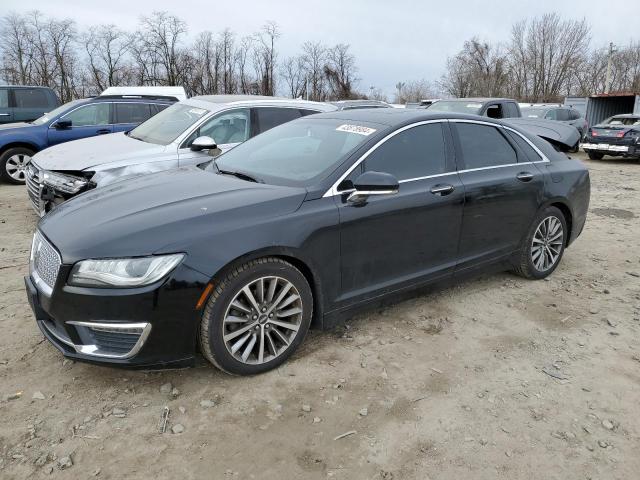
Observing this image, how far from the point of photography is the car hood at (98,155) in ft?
18.2

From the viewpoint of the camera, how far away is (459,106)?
11633 mm

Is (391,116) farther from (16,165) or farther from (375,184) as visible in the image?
(16,165)

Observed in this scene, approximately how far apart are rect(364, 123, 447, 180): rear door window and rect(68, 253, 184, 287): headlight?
4.97 feet

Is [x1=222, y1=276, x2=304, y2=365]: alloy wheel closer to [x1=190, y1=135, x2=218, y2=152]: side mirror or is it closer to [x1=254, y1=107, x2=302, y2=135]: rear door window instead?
[x1=190, y1=135, x2=218, y2=152]: side mirror

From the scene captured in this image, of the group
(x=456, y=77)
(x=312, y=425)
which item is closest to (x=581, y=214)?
(x=312, y=425)

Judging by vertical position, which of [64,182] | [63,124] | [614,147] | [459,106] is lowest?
[614,147]

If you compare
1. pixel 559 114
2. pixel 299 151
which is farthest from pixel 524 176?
pixel 559 114

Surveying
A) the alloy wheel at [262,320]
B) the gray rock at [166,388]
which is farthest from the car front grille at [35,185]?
the alloy wheel at [262,320]

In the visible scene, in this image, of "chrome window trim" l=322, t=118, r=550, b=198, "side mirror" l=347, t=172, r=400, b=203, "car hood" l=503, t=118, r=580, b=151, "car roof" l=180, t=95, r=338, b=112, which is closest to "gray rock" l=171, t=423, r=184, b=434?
"chrome window trim" l=322, t=118, r=550, b=198

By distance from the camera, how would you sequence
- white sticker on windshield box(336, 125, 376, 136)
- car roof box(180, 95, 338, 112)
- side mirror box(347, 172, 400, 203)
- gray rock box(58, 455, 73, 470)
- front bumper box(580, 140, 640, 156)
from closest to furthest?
gray rock box(58, 455, 73, 470) < side mirror box(347, 172, 400, 203) < white sticker on windshield box(336, 125, 376, 136) < car roof box(180, 95, 338, 112) < front bumper box(580, 140, 640, 156)

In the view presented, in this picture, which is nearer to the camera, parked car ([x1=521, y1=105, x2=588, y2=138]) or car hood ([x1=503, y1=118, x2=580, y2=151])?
car hood ([x1=503, y1=118, x2=580, y2=151])

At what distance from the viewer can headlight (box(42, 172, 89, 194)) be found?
17.7 feet

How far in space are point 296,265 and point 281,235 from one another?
26 cm

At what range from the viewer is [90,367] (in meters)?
3.11
